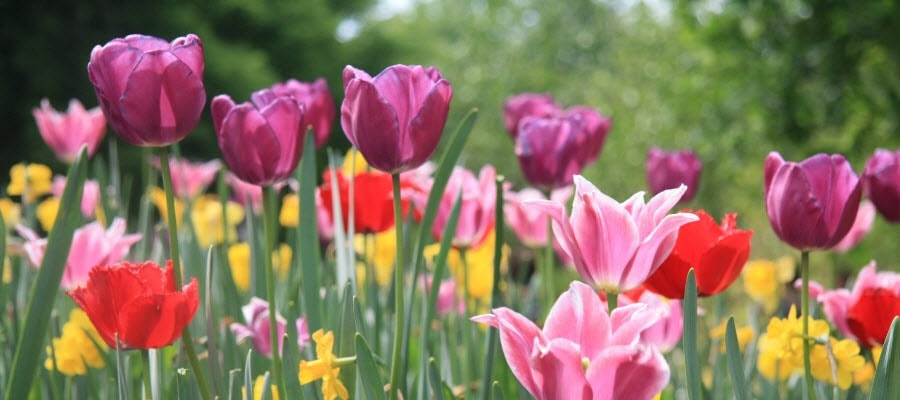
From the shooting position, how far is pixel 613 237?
93cm

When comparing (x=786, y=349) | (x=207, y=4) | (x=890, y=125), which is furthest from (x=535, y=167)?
(x=207, y=4)

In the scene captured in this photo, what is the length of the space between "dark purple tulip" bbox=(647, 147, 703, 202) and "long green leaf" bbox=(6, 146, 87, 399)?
146cm

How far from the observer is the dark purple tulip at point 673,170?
7.14ft

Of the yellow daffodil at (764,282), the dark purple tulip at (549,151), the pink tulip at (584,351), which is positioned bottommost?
the yellow daffodil at (764,282)

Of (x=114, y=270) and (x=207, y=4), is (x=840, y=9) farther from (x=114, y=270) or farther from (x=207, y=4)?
(x=207, y=4)

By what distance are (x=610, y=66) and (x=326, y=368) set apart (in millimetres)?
18100

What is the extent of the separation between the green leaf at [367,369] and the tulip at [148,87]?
28 centimetres

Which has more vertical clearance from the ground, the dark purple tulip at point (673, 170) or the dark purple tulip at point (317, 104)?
the dark purple tulip at point (317, 104)

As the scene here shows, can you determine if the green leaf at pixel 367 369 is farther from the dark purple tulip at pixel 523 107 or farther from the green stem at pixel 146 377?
the dark purple tulip at pixel 523 107

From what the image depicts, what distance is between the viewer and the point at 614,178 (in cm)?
897

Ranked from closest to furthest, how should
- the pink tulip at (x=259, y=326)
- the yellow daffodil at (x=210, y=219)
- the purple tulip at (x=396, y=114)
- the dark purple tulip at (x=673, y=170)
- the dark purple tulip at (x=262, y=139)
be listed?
the purple tulip at (x=396, y=114)
the dark purple tulip at (x=262, y=139)
the pink tulip at (x=259, y=326)
the dark purple tulip at (x=673, y=170)
the yellow daffodil at (x=210, y=219)

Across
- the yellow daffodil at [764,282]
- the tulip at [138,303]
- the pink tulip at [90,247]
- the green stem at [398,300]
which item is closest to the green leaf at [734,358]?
the green stem at [398,300]

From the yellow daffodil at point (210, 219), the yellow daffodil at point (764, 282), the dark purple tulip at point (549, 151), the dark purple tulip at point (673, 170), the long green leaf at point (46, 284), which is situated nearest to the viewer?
the long green leaf at point (46, 284)

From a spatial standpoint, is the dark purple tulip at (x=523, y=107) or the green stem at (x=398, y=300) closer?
the green stem at (x=398, y=300)
